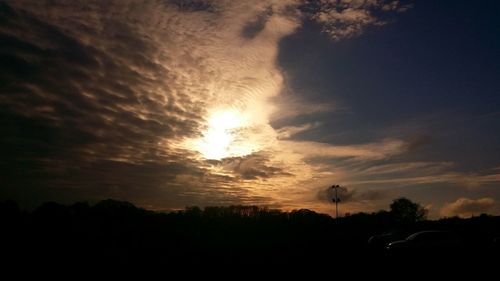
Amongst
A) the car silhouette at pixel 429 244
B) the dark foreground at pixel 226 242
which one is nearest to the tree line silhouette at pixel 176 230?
the dark foreground at pixel 226 242

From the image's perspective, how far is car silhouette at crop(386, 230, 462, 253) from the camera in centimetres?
2092

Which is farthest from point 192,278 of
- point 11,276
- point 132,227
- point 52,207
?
point 52,207

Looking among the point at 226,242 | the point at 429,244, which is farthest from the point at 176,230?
the point at 429,244

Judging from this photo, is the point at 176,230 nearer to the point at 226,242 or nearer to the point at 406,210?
the point at 226,242

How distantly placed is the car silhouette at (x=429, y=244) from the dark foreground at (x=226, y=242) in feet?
0.18

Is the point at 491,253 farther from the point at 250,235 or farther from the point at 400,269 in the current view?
the point at 250,235

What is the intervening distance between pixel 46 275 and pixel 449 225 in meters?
51.3

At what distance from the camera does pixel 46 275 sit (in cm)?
1944

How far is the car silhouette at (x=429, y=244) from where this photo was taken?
2092cm

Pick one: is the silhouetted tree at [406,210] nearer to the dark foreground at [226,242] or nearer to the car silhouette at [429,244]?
the dark foreground at [226,242]

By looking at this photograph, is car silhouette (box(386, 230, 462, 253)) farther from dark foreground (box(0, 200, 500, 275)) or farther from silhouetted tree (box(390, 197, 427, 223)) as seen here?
silhouetted tree (box(390, 197, 427, 223))

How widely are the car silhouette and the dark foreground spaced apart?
55mm

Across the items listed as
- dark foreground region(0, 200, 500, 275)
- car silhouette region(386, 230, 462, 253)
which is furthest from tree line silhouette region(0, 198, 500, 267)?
car silhouette region(386, 230, 462, 253)

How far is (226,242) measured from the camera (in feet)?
181
